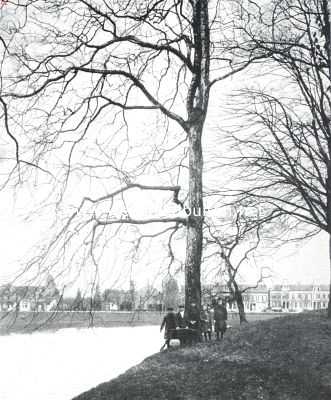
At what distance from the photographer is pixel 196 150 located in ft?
36.8

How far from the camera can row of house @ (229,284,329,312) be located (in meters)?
154

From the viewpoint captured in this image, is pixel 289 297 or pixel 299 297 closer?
pixel 299 297

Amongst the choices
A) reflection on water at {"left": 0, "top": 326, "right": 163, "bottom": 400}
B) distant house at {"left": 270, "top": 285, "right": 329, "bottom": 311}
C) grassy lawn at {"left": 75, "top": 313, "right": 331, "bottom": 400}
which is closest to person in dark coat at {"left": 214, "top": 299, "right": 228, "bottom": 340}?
reflection on water at {"left": 0, "top": 326, "right": 163, "bottom": 400}

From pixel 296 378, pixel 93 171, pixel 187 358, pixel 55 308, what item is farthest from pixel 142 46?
pixel 296 378

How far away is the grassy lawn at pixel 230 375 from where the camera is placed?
7.26 m

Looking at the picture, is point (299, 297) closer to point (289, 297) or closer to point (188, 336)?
point (289, 297)

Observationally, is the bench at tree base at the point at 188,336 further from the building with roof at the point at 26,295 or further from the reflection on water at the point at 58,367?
the reflection on water at the point at 58,367

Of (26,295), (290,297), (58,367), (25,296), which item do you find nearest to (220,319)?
(26,295)

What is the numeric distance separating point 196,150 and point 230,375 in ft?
16.8

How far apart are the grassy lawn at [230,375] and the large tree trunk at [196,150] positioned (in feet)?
3.99

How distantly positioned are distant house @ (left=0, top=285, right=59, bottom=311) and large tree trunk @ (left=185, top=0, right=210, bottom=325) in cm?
315

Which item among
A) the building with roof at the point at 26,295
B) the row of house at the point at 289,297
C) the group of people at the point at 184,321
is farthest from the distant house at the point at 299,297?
the building with roof at the point at 26,295

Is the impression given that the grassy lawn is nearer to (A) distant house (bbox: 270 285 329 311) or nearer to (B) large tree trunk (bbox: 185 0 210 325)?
(B) large tree trunk (bbox: 185 0 210 325)

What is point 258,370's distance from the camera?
822 cm
